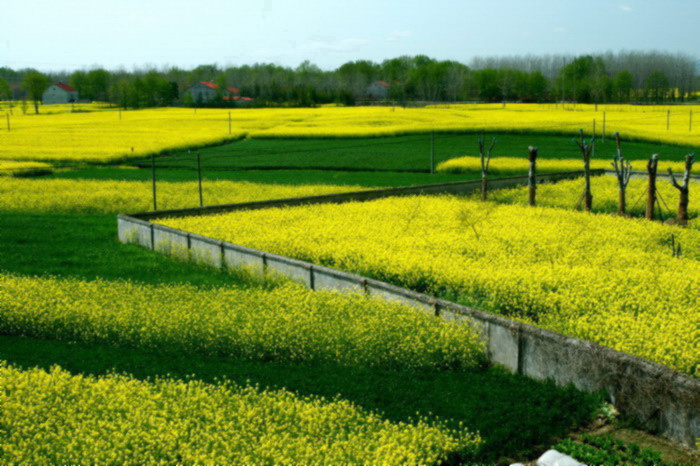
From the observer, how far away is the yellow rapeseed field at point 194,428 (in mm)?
6266

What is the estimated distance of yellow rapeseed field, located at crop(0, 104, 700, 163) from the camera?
39.3 metres

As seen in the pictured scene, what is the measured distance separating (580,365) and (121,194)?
1975 centimetres

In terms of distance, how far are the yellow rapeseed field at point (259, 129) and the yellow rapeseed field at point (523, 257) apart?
22785mm

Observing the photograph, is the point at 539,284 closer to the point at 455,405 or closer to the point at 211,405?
the point at 455,405

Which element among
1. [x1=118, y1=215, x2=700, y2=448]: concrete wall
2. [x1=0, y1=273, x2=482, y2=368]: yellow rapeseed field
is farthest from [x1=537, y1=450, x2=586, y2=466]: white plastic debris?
[x1=0, y1=273, x2=482, y2=368]: yellow rapeseed field

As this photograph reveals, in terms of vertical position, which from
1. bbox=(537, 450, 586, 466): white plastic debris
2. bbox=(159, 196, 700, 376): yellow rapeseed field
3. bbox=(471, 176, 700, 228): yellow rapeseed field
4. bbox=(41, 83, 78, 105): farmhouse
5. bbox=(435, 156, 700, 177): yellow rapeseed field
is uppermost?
bbox=(41, 83, 78, 105): farmhouse

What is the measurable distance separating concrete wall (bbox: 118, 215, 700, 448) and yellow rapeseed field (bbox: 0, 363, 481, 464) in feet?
5.91

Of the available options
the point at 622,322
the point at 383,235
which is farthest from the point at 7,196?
the point at 622,322

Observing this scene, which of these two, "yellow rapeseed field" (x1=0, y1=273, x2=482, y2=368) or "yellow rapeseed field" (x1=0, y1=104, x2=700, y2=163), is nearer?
"yellow rapeseed field" (x1=0, y1=273, x2=482, y2=368)

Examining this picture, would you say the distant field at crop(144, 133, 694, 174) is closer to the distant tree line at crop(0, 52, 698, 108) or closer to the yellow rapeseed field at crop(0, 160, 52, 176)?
the yellow rapeseed field at crop(0, 160, 52, 176)

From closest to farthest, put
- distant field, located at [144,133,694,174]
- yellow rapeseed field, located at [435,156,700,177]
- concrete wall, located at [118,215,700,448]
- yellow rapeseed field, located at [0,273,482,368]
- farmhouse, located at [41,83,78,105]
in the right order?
concrete wall, located at [118,215,700,448] < yellow rapeseed field, located at [0,273,482,368] < yellow rapeseed field, located at [435,156,700,177] < distant field, located at [144,133,694,174] < farmhouse, located at [41,83,78,105]

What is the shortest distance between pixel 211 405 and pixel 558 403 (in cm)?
375

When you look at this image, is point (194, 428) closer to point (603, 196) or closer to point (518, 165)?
point (603, 196)

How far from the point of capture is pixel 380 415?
716 centimetres
